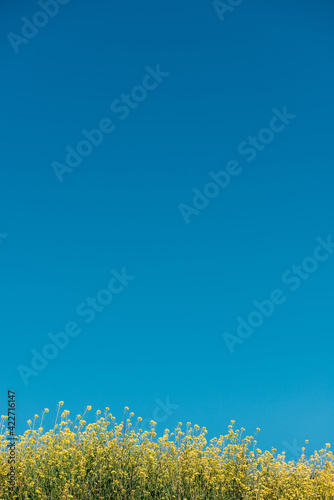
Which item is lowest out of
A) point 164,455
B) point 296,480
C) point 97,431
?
point 296,480

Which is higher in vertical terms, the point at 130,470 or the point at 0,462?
the point at 0,462

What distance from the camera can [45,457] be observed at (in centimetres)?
1049

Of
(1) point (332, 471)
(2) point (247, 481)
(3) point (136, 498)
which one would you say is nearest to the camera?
(3) point (136, 498)

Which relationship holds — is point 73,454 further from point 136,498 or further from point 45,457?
point 136,498

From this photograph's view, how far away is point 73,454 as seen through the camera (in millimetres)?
10273

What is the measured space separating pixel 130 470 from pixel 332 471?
5319 millimetres

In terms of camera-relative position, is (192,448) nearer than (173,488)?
No

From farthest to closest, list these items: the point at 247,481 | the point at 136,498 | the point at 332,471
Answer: the point at 332,471, the point at 247,481, the point at 136,498

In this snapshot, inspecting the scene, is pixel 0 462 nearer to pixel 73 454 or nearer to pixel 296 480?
pixel 73 454

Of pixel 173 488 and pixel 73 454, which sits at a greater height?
pixel 73 454

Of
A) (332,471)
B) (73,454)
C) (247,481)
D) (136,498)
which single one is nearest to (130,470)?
(136,498)

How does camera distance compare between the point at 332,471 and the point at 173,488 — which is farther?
the point at 332,471

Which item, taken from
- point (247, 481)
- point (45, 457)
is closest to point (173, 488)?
point (247, 481)

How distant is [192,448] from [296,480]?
8.86 ft
